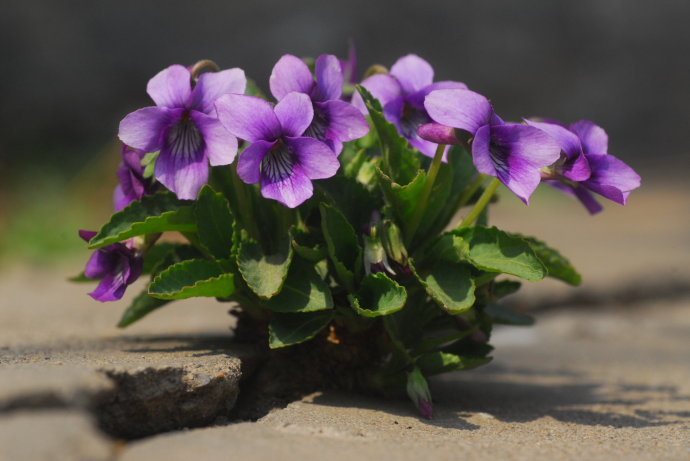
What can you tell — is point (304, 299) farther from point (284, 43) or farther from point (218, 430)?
point (284, 43)

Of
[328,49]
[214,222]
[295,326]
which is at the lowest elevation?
[295,326]

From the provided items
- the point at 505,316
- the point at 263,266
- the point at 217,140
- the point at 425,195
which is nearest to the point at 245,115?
the point at 217,140

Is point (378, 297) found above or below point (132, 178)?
below

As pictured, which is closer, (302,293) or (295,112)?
(295,112)

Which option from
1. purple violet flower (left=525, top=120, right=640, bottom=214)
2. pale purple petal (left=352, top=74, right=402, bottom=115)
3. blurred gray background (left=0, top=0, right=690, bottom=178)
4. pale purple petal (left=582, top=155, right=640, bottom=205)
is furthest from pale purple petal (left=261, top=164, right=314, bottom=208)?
blurred gray background (left=0, top=0, right=690, bottom=178)

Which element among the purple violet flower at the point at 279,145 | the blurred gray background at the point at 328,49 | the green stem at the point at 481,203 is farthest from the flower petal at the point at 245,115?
the blurred gray background at the point at 328,49

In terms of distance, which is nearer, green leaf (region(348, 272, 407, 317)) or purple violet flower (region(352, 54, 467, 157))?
green leaf (region(348, 272, 407, 317))

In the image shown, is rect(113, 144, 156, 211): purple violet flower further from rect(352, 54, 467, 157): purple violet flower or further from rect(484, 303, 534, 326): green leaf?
rect(484, 303, 534, 326): green leaf

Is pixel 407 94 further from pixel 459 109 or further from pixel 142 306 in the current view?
pixel 142 306
